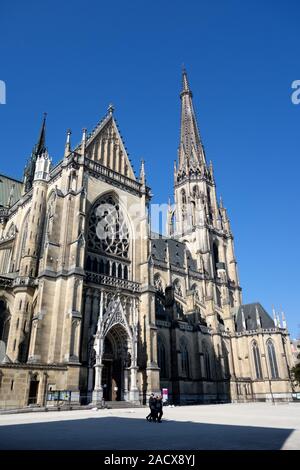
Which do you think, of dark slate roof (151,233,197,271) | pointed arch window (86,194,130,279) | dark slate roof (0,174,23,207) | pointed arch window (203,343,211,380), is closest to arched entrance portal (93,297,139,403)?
pointed arch window (86,194,130,279)

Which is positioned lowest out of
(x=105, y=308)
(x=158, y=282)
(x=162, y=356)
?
(x=162, y=356)

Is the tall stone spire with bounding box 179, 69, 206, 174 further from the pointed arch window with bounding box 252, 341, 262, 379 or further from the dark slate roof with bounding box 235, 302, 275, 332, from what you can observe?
the pointed arch window with bounding box 252, 341, 262, 379

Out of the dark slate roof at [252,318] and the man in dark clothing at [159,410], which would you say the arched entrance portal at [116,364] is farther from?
the dark slate roof at [252,318]

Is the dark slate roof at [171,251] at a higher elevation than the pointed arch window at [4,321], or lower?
higher

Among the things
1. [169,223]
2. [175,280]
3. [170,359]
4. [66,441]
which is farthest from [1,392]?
[169,223]

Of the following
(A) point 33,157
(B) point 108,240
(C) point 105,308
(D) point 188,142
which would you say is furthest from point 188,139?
(C) point 105,308

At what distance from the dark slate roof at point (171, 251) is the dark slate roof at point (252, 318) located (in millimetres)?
10995

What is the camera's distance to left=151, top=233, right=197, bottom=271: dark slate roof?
55.0 m

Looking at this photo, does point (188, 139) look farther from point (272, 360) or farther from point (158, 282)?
point (272, 360)

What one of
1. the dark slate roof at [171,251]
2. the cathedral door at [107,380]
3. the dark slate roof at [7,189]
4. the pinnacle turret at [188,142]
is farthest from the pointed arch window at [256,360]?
the dark slate roof at [7,189]

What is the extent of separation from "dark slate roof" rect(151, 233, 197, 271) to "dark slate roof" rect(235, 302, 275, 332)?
1100 centimetres

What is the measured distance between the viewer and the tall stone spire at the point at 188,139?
77.6m

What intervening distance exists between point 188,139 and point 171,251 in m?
33.5

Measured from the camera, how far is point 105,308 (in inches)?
1172
